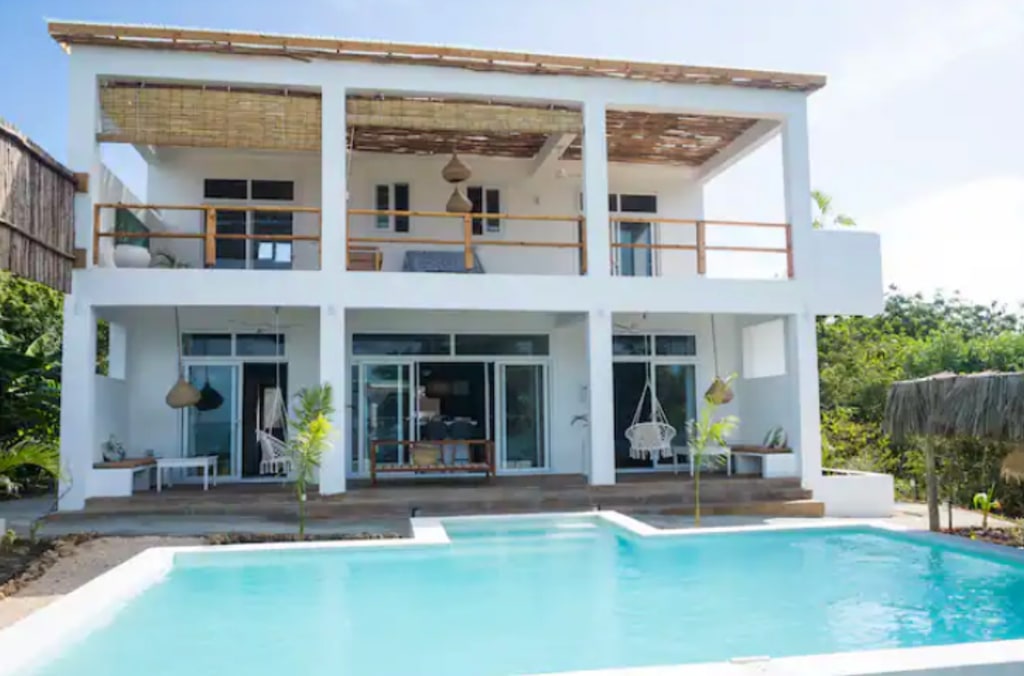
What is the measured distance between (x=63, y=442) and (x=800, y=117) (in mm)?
10974

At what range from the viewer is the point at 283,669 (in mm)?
5441

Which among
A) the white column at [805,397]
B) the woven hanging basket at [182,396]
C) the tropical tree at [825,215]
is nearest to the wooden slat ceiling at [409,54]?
the white column at [805,397]

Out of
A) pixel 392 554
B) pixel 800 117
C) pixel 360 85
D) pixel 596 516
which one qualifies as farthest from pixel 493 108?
pixel 392 554

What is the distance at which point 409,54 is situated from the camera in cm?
1169

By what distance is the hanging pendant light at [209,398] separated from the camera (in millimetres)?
13516

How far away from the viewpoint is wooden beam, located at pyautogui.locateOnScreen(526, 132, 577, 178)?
13533mm

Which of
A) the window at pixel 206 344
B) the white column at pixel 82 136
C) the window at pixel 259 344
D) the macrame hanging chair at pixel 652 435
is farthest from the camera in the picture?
the window at pixel 259 344

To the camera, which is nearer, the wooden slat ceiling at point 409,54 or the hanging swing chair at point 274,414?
the wooden slat ceiling at point 409,54

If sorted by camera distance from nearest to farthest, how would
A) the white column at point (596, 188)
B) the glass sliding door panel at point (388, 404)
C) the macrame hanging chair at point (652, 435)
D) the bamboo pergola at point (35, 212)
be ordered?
the bamboo pergola at point (35, 212) < the white column at point (596, 188) < the macrame hanging chair at point (652, 435) < the glass sliding door panel at point (388, 404)

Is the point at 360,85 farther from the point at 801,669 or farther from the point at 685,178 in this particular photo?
the point at 801,669

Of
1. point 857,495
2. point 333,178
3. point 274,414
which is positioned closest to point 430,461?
point 274,414

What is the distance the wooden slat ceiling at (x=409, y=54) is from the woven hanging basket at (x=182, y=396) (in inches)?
177

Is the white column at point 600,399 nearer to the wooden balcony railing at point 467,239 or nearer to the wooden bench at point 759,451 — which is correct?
the wooden balcony railing at point 467,239

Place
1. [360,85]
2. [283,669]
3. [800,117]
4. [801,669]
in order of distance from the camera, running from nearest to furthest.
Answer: [801,669] < [283,669] < [360,85] < [800,117]
